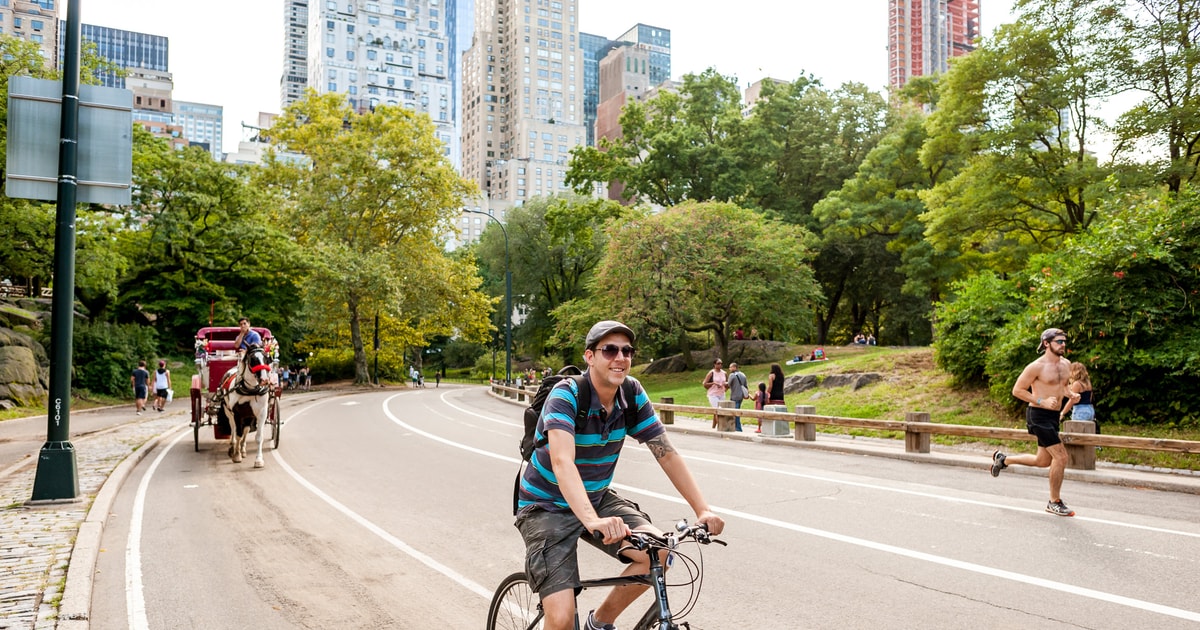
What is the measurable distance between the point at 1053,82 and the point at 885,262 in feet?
77.1

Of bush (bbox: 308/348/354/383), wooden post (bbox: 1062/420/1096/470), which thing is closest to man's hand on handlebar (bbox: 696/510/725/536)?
wooden post (bbox: 1062/420/1096/470)

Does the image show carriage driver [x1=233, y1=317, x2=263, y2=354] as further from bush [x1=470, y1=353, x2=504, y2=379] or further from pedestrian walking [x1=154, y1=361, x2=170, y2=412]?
bush [x1=470, y1=353, x2=504, y2=379]

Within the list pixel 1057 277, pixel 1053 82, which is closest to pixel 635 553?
pixel 1057 277

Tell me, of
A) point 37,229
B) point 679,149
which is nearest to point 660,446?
point 37,229

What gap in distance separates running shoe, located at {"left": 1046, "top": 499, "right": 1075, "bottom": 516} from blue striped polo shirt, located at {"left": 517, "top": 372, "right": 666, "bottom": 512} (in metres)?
6.83

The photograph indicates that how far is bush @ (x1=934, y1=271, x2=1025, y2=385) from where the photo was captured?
1908cm

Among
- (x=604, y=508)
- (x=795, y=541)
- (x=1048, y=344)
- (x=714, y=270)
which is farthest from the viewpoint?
(x=714, y=270)

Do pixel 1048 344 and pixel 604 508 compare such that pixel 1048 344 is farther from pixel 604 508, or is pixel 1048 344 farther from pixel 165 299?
pixel 165 299

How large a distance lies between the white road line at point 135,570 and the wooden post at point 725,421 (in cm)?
1295

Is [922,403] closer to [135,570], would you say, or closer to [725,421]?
[725,421]

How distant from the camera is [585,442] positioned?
12.4 feet

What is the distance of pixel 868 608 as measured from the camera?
564 cm

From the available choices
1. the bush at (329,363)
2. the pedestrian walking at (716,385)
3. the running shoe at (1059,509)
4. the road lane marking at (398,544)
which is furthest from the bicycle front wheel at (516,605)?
the bush at (329,363)

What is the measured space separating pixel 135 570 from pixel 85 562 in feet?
1.27
